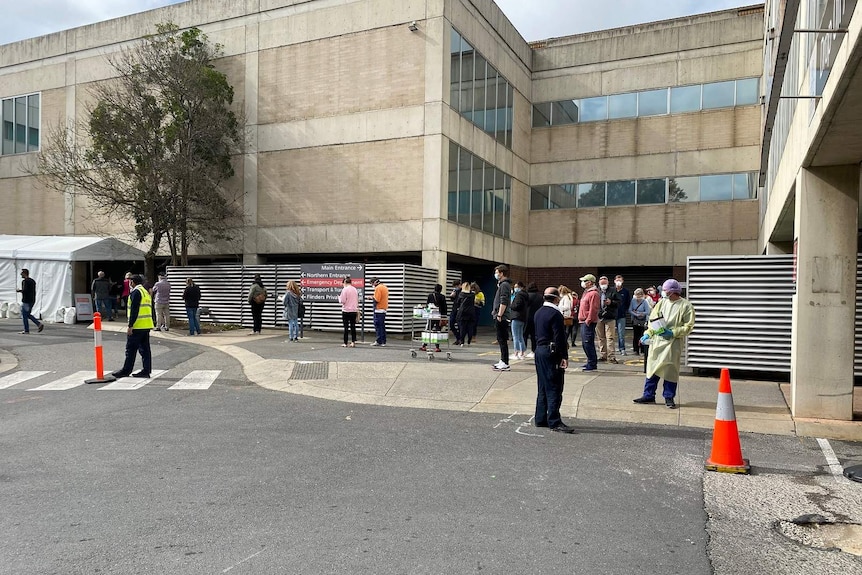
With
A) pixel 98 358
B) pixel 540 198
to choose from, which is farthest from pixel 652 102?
pixel 98 358

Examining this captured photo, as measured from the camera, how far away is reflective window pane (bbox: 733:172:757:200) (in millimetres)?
26078

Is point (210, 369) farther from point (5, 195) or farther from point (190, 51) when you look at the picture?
point (5, 195)

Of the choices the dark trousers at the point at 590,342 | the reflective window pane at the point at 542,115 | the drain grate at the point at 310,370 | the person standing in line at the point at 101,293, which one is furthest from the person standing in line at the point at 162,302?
the reflective window pane at the point at 542,115

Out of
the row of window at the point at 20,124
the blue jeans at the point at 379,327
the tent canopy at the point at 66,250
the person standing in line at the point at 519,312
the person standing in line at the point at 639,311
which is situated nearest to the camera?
the person standing in line at the point at 519,312

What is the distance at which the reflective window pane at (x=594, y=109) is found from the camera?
2864cm

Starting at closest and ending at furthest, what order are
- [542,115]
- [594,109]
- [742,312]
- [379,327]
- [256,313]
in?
[742,312], [379,327], [256,313], [594,109], [542,115]

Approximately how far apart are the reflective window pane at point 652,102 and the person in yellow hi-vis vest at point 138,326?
2283 centimetres

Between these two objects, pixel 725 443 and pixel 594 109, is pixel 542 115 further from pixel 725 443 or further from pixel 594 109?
pixel 725 443

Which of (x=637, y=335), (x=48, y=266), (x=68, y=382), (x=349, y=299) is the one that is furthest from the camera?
(x=48, y=266)

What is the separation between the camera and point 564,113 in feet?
95.9

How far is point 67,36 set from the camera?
2842 cm

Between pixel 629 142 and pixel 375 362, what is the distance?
64.6 feet

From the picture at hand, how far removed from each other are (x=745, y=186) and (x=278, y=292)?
18597 millimetres

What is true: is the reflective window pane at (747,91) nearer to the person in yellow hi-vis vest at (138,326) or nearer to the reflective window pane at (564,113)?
the reflective window pane at (564,113)
